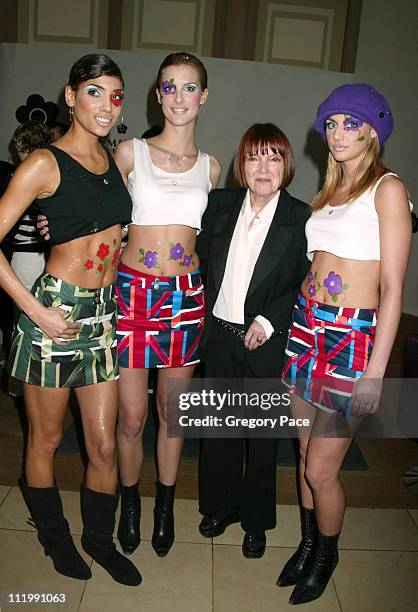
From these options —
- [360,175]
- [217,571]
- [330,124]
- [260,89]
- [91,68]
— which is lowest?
[217,571]

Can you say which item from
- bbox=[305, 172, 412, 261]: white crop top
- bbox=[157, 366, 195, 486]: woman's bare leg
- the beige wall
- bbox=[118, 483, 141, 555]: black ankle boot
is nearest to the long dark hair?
bbox=[305, 172, 412, 261]: white crop top

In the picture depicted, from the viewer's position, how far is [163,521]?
2352mm

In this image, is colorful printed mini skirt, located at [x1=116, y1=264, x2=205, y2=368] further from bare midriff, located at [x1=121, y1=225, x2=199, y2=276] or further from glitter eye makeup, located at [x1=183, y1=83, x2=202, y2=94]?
glitter eye makeup, located at [x1=183, y1=83, x2=202, y2=94]

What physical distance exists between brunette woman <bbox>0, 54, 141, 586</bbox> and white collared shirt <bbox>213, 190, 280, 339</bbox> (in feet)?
1.38

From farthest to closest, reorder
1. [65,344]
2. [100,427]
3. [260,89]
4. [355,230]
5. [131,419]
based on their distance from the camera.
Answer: [260,89] → [131,419] → [100,427] → [65,344] → [355,230]

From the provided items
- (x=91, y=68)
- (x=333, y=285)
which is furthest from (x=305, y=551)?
(x=91, y=68)

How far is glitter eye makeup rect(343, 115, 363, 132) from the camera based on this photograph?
1857 mm

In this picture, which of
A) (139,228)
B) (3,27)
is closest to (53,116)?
(3,27)

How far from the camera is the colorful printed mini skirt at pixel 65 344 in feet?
6.26

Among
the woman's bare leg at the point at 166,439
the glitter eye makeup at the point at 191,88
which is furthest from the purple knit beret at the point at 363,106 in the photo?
the woman's bare leg at the point at 166,439

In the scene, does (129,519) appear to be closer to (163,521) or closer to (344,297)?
(163,521)

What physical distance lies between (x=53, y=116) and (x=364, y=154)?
384 cm

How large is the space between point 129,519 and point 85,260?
43.0 inches

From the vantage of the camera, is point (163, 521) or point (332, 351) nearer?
point (332, 351)
